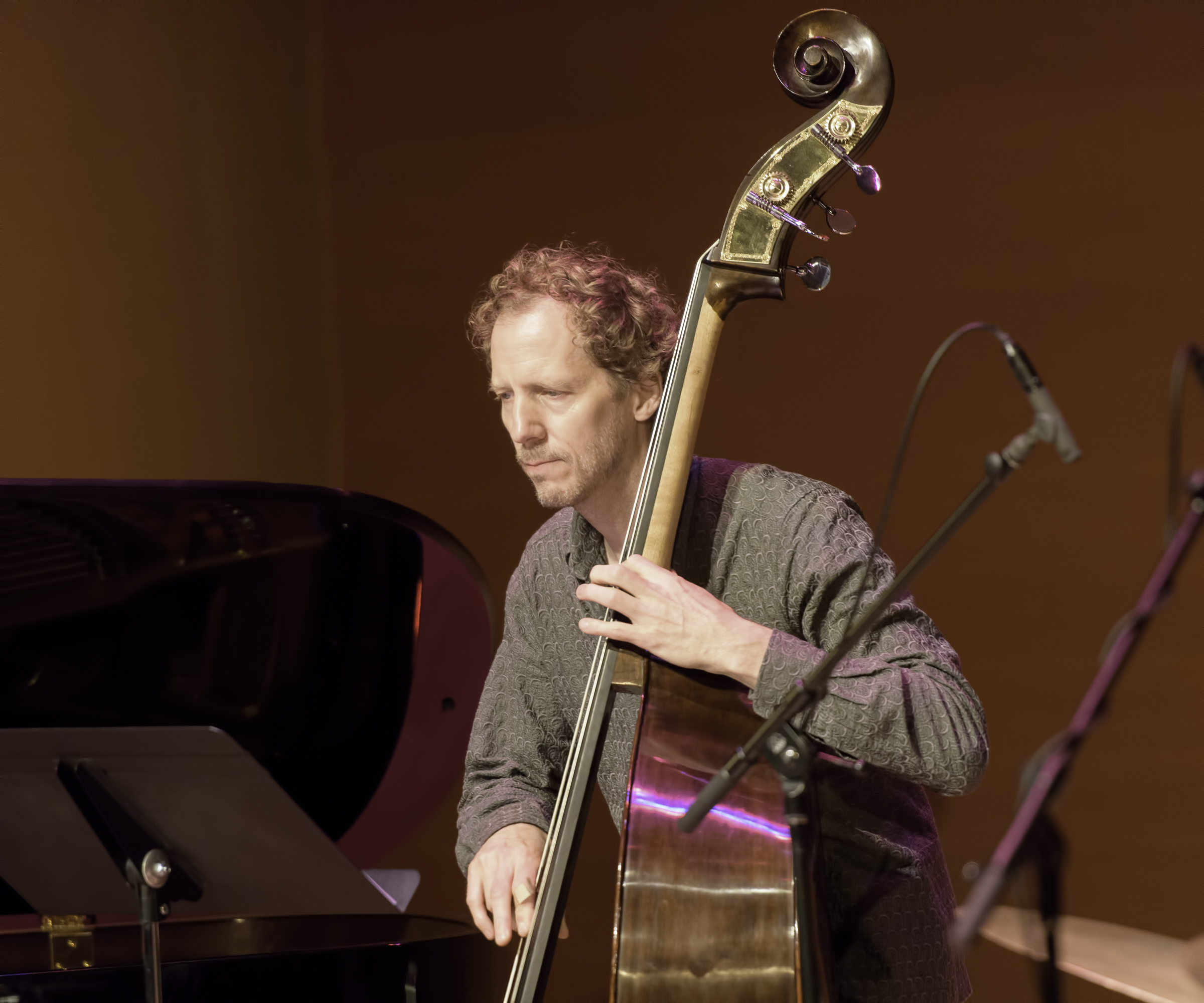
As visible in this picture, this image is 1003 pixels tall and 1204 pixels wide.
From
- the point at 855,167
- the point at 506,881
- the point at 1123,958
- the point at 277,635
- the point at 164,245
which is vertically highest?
the point at 164,245

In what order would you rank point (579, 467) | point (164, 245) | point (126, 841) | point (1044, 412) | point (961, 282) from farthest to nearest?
point (961, 282)
point (164, 245)
point (126, 841)
point (579, 467)
point (1044, 412)

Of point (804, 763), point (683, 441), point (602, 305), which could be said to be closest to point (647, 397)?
point (602, 305)

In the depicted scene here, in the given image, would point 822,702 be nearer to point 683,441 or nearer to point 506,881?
point 683,441

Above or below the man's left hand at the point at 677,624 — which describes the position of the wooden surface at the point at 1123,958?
below

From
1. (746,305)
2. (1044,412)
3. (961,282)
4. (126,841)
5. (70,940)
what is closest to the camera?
(1044,412)

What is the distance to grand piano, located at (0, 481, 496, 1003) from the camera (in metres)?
1.84

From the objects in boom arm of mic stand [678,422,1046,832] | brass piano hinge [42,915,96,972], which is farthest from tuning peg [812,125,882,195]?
Result: brass piano hinge [42,915,96,972]

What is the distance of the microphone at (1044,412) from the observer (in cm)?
91

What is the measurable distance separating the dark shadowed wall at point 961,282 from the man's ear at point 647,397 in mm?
1835

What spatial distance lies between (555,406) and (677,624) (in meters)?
0.38

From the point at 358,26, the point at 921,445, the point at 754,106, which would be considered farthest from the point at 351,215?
the point at 921,445

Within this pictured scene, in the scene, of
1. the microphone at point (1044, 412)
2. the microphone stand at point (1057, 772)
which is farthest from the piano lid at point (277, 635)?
the microphone stand at point (1057, 772)

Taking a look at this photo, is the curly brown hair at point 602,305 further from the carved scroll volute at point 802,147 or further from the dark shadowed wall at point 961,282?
the dark shadowed wall at point 961,282

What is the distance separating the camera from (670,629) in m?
1.27
